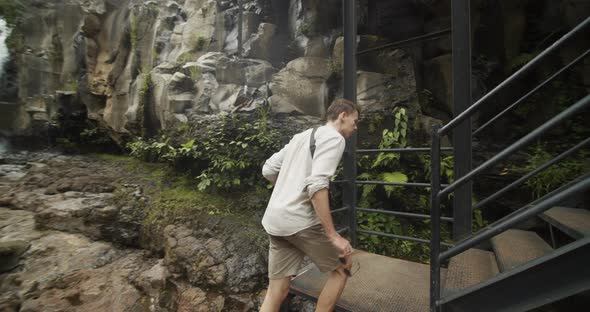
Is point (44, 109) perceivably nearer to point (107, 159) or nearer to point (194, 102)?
point (107, 159)

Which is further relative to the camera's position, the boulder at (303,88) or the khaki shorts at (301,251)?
the boulder at (303,88)

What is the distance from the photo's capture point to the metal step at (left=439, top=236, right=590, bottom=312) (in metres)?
1.38

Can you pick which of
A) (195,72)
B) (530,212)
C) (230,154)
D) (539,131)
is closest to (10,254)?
(230,154)

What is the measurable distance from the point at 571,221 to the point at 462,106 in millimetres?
1507

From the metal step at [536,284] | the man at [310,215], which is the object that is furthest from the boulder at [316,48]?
the metal step at [536,284]

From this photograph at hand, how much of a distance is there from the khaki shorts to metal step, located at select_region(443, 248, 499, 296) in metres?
0.90

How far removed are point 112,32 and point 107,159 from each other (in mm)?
6051

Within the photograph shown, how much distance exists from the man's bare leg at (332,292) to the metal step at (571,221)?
1.71 m

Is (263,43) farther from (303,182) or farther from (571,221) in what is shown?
(571,221)

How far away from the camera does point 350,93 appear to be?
398 centimetres

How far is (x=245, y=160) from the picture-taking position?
5.47m

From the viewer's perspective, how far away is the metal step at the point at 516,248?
2172mm

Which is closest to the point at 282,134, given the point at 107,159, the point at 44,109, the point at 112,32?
the point at 107,159

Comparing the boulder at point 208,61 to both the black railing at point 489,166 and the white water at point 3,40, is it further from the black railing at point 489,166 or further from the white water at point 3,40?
the white water at point 3,40
